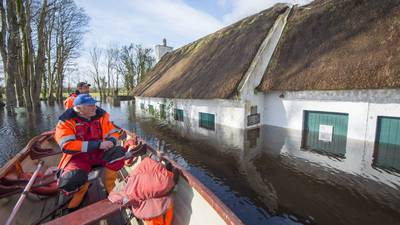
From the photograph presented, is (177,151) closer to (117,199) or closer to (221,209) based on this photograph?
(117,199)

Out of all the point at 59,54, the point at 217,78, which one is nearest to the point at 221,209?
the point at 217,78

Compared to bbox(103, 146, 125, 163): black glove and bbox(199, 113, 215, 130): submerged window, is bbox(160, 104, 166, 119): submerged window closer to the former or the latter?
bbox(199, 113, 215, 130): submerged window

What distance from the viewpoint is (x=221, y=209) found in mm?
2098

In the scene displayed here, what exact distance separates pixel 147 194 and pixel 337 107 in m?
8.80

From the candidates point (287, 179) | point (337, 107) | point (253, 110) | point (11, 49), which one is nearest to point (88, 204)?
point (287, 179)

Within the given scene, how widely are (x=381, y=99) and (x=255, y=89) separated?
4941 millimetres

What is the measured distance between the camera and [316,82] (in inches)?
341

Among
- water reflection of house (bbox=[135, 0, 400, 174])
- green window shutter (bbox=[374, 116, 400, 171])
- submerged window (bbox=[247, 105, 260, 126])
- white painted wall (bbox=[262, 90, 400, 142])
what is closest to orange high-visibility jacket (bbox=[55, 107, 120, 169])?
water reflection of house (bbox=[135, 0, 400, 174])

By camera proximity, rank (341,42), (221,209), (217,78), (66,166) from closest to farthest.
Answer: (221,209) → (66,166) → (341,42) → (217,78)

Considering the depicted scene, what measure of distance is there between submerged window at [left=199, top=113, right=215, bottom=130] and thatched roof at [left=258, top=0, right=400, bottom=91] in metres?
3.43

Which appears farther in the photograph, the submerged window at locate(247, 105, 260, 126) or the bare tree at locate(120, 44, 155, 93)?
the bare tree at locate(120, 44, 155, 93)

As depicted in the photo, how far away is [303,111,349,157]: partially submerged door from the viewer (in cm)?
776

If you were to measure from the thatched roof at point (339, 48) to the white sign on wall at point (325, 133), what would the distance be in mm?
1729

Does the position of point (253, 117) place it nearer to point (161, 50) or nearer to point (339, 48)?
point (339, 48)
